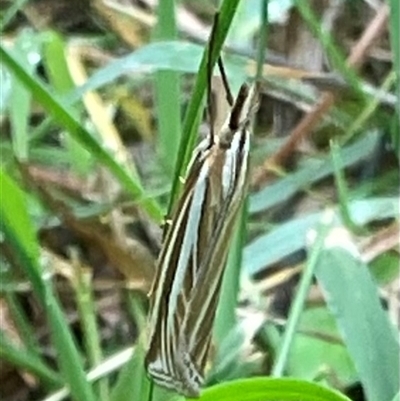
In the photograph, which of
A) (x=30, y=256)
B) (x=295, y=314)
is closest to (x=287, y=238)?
(x=295, y=314)

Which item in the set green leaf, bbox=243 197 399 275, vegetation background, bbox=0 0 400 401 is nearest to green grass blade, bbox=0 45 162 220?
vegetation background, bbox=0 0 400 401

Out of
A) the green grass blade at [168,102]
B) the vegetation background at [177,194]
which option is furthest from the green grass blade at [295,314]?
the green grass blade at [168,102]

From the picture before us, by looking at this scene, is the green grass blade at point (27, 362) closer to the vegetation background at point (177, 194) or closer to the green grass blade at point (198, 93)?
the vegetation background at point (177, 194)

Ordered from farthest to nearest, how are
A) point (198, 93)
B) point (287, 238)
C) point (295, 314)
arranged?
point (287, 238), point (295, 314), point (198, 93)

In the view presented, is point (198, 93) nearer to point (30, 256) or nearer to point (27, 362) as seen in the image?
point (30, 256)

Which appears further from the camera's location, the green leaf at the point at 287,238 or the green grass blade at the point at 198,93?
the green leaf at the point at 287,238

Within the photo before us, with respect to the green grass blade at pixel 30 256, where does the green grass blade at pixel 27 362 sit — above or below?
below
